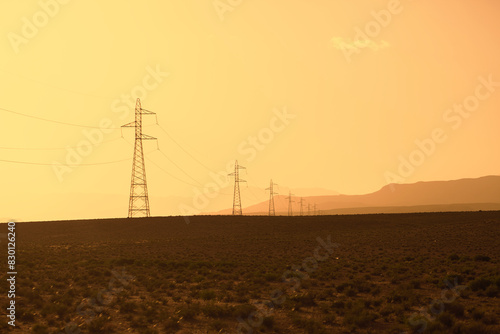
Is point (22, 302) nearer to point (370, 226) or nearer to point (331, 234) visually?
point (331, 234)

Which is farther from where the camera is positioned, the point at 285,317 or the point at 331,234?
the point at 331,234

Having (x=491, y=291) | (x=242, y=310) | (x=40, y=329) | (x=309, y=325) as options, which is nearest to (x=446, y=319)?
(x=309, y=325)

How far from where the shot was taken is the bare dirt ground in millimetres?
18969

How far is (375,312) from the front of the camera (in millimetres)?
20594

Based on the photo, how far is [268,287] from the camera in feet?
89.3

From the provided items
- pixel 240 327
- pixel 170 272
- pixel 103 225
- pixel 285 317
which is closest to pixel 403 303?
pixel 285 317

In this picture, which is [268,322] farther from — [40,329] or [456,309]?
[40,329]

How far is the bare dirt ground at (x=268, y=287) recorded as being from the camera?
18969 mm

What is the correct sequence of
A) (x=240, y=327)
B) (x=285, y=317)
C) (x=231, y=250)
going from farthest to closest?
(x=231, y=250)
(x=285, y=317)
(x=240, y=327)

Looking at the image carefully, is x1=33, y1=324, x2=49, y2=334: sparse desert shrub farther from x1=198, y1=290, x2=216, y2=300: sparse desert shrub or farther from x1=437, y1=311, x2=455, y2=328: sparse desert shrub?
x1=437, y1=311, x2=455, y2=328: sparse desert shrub

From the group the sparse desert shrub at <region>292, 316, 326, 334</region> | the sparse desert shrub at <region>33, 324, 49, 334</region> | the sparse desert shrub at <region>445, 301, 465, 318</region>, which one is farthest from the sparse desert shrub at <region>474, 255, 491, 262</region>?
the sparse desert shrub at <region>33, 324, 49, 334</region>

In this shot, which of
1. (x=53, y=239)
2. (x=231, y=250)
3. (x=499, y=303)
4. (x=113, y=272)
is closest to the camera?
(x=499, y=303)

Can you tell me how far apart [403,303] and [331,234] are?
45.3 metres

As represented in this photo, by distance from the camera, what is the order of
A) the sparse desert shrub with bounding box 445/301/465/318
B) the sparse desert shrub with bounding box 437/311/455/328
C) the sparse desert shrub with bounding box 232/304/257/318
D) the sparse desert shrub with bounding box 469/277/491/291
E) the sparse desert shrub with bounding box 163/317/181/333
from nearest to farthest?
the sparse desert shrub with bounding box 437/311/455/328
the sparse desert shrub with bounding box 163/317/181/333
the sparse desert shrub with bounding box 445/301/465/318
the sparse desert shrub with bounding box 232/304/257/318
the sparse desert shrub with bounding box 469/277/491/291
